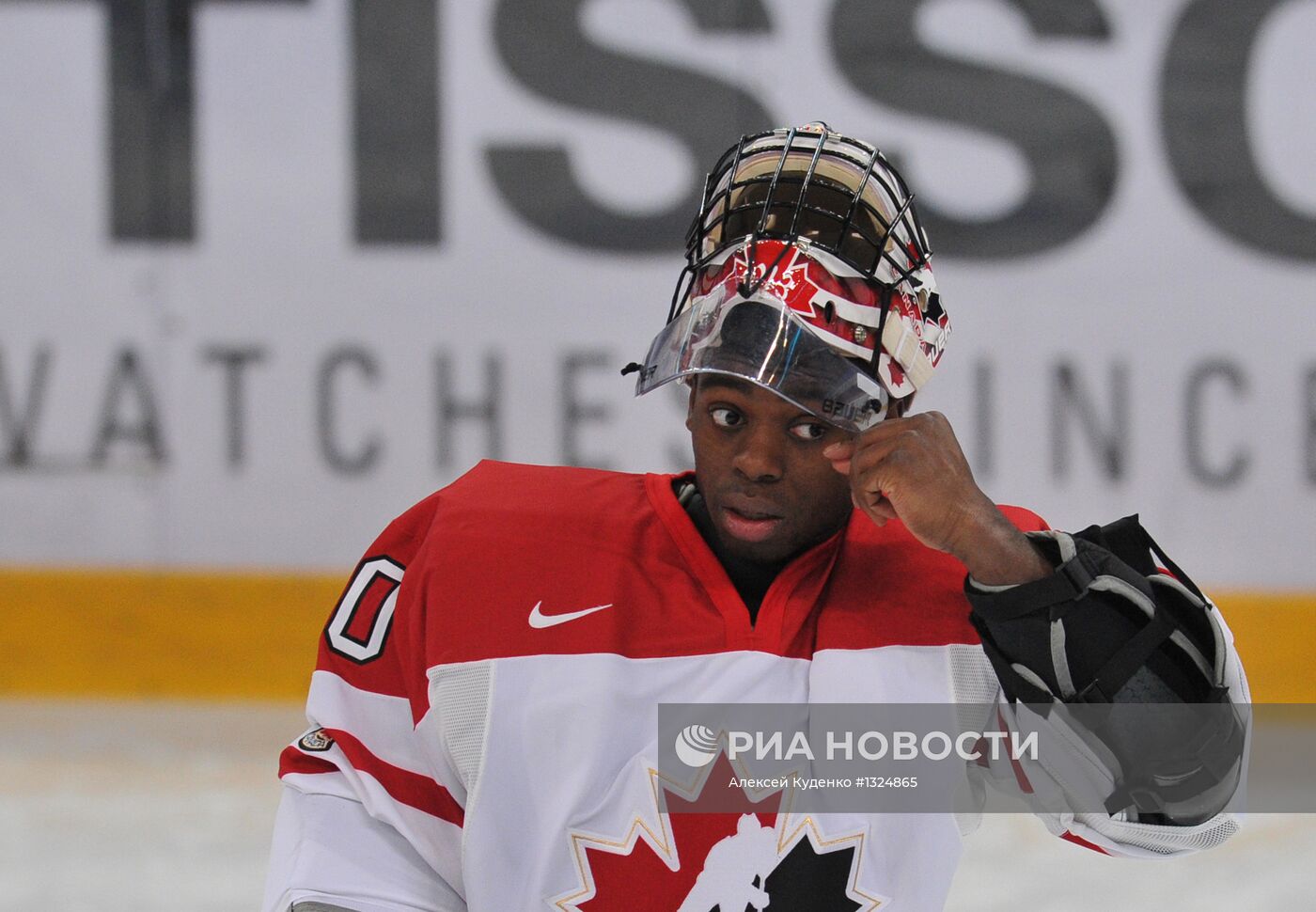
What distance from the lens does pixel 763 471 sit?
108 centimetres

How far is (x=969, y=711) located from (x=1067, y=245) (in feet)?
8.55

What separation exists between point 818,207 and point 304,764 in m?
0.55

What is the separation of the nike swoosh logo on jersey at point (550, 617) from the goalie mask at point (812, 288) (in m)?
0.17

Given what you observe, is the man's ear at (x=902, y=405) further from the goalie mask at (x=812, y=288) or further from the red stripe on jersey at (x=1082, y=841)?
the red stripe on jersey at (x=1082, y=841)

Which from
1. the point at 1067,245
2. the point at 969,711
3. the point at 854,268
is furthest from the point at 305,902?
the point at 1067,245

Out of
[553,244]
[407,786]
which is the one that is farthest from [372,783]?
[553,244]

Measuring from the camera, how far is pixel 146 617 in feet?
11.1

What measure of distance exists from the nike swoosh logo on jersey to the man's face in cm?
12

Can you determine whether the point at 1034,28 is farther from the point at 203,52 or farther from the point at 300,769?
the point at 300,769

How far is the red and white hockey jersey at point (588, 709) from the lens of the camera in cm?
103

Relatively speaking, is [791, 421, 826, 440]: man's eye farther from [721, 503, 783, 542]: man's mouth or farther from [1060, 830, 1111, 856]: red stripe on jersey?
[1060, 830, 1111, 856]: red stripe on jersey

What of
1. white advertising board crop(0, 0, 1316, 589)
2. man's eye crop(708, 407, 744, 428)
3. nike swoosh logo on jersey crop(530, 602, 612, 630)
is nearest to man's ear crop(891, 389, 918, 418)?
man's eye crop(708, 407, 744, 428)

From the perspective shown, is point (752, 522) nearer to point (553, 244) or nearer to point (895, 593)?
point (895, 593)

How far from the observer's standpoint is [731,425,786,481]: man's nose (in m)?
1.08
